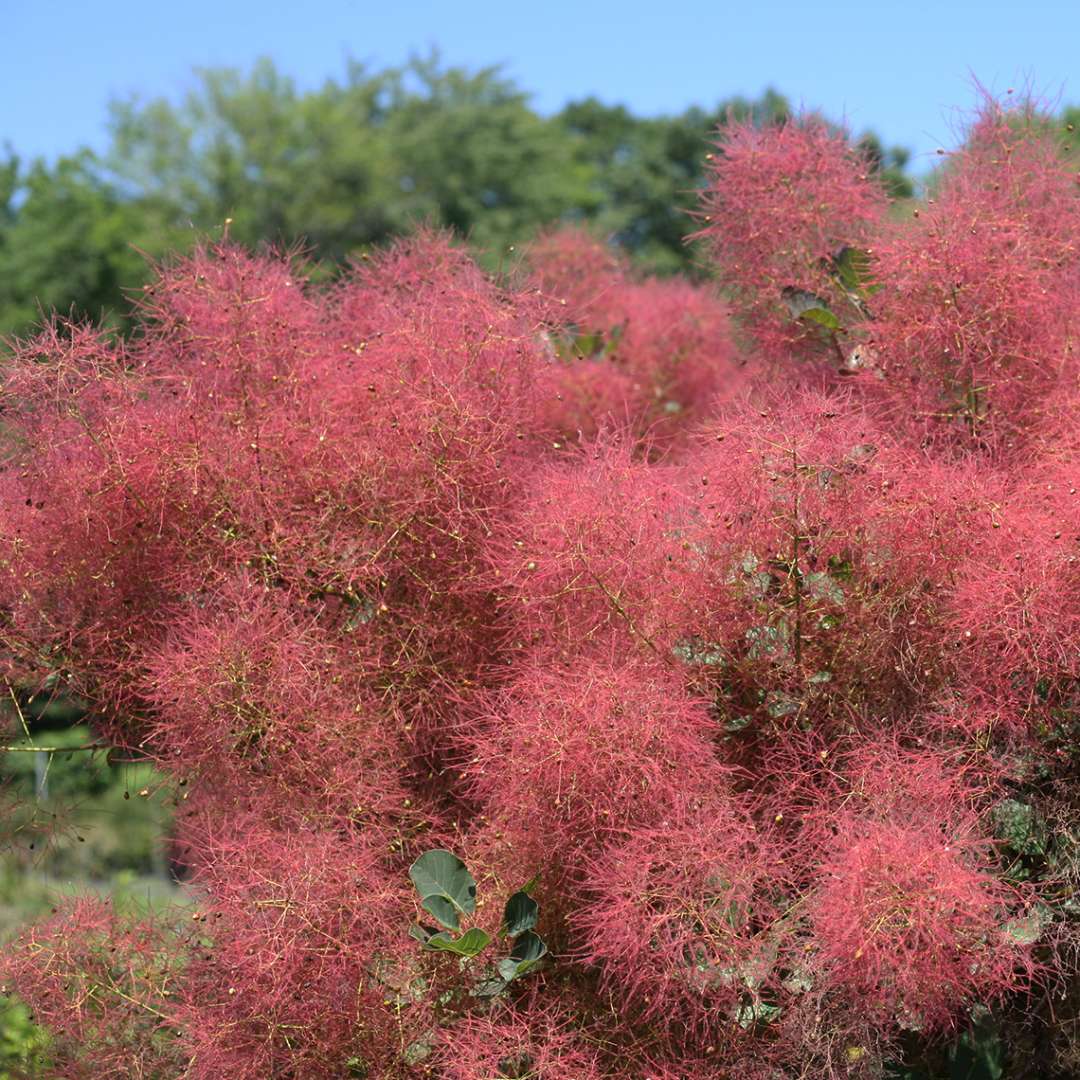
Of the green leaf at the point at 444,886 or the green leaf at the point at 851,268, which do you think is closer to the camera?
the green leaf at the point at 444,886

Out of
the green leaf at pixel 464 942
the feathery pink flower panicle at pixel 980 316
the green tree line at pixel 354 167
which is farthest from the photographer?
the green tree line at pixel 354 167

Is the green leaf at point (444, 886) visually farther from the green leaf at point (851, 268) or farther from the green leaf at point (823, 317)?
the green leaf at point (851, 268)

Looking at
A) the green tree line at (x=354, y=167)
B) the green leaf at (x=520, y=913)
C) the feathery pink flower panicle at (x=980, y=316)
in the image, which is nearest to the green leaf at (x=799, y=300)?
the feathery pink flower panicle at (x=980, y=316)

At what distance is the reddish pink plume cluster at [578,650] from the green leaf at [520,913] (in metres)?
0.08

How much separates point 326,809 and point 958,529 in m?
1.26

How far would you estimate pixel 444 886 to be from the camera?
237 cm

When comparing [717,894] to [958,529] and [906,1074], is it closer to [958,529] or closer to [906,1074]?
[906,1074]

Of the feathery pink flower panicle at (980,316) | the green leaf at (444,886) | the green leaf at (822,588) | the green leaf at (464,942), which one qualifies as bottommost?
the green leaf at (464,942)

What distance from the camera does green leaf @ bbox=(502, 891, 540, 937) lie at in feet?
7.78

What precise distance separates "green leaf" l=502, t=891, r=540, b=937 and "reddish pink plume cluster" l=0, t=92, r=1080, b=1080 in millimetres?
77

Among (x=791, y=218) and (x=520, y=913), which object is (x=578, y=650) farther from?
(x=791, y=218)

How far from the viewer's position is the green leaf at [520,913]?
2.37 m

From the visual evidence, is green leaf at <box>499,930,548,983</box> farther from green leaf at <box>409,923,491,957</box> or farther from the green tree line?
the green tree line

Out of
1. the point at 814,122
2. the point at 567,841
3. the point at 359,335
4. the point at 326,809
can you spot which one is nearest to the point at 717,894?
the point at 567,841
